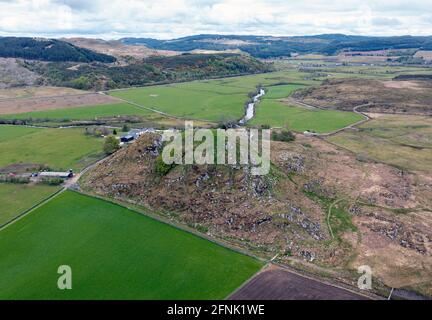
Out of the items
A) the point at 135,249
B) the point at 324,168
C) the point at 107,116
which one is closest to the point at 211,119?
the point at 107,116

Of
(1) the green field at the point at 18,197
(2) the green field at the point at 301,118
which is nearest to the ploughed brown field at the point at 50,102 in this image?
(2) the green field at the point at 301,118

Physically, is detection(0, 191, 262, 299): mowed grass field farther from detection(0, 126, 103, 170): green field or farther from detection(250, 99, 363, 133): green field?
detection(250, 99, 363, 133): green field

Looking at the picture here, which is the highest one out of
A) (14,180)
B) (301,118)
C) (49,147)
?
(301,118)

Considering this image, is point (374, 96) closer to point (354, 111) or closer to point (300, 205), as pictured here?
point (354, 111)

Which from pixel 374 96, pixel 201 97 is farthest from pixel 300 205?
pixel 201 97

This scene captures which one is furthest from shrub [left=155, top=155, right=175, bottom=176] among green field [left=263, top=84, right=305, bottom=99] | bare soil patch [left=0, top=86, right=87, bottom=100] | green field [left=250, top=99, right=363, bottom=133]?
bare soil patch [left=0, top=86, right=87, bottom=100]

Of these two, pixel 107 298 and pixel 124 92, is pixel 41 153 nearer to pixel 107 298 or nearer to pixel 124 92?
pixel 107 298
